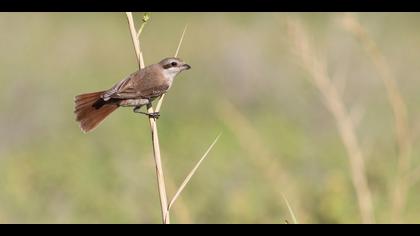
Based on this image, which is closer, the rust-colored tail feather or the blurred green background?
the rust-colored tail feather

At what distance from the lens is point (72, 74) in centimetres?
1219

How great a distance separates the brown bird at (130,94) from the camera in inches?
138

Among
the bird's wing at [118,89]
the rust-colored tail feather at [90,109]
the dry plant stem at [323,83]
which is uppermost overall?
the dry plant stem at [323,83]

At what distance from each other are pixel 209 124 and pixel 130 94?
6.80 metres

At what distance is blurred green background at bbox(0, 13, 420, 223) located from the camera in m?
7.52

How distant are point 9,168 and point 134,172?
127cm

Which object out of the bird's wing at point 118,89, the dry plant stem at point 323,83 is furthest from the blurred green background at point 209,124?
the bird's wing at point 118,89

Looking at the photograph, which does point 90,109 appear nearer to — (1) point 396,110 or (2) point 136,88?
(2) point 136,88

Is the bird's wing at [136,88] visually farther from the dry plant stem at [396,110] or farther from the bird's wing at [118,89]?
the dry plant stem at [396,110]

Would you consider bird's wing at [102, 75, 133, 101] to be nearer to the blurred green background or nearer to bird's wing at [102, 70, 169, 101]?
bird's wing at [102, 70, 169, 101]

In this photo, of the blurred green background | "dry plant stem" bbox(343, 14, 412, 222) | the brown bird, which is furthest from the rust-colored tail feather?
"dry plant stem" bbox(343, 14, 412, 222)

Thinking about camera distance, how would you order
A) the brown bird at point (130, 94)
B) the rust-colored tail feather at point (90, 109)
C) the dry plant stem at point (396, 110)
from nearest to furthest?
the brown bird at point (130, 94) < the rust-colored tail feather at point (90, 109) < the dry plant stem at point (396, 110)

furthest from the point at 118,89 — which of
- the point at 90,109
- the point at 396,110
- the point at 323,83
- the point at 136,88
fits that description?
the point at 396,110
